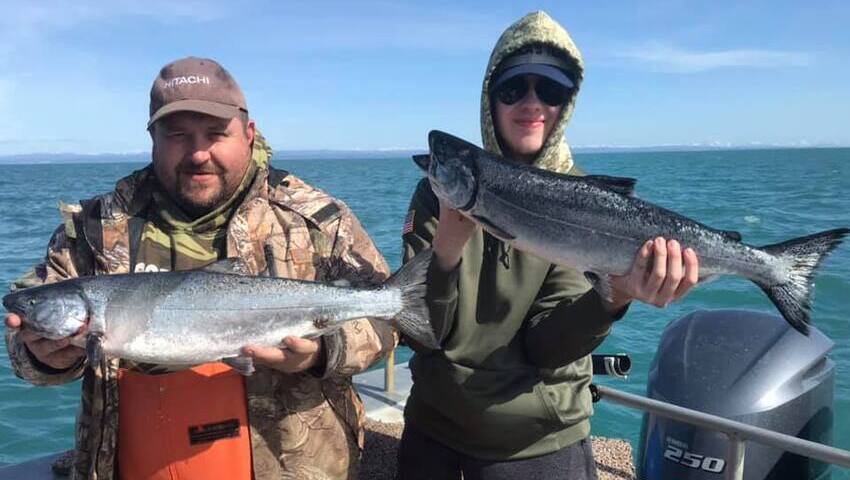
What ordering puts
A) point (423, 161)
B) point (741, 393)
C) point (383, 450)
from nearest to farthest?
point (423, 161) < point (741, 393) < point (383, 450)

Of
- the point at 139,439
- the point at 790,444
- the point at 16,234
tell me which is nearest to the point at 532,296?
the point at 790,444

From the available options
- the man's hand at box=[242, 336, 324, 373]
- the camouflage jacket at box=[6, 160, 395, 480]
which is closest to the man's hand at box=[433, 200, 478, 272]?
the camouflage jacket at box=[6, 160, 395, 480]

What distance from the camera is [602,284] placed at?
3416mm

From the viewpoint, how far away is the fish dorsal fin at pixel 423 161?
3.76m

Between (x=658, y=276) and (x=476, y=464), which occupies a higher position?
(x=658, y=276)

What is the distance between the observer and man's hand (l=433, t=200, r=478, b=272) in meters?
3.52

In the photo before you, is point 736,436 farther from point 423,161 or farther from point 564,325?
point 423,161

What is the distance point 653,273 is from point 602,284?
0.84ft

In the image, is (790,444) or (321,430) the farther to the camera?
(790,444)

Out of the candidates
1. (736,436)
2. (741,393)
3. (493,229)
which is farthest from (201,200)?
(741,393)

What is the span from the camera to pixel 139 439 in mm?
3400

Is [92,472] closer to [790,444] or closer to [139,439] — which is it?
[139,439]

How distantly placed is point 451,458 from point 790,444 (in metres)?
2.08

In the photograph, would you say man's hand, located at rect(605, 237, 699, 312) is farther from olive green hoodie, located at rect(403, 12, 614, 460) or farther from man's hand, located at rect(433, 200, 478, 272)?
man's hand, located at rect(433, 200, 478, 272)
